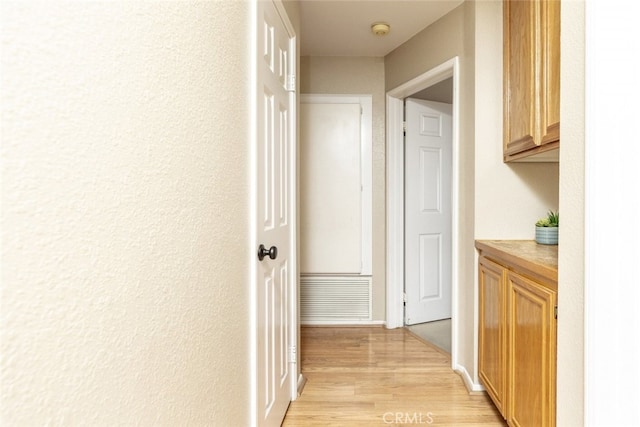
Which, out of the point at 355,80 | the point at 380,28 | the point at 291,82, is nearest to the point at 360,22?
the point at 380,28

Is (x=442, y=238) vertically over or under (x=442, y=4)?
under

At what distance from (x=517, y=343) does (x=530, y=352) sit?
0.42 feet

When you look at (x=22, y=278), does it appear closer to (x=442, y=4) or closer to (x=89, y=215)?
(x=89, y=215)

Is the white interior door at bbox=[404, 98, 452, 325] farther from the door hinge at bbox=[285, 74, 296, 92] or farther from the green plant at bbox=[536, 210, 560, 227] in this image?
the door hinge at bbox=[285, 74, 296, 92]

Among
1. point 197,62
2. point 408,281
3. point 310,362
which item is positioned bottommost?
point 310,362

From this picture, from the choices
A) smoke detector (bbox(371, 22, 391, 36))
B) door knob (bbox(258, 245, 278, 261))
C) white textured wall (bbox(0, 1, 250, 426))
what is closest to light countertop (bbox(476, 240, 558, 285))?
door knob (bbox(258, 245, 278, 261))

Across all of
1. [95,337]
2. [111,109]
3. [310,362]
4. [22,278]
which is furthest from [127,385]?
[310,362]

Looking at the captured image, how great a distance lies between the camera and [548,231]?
203 cm

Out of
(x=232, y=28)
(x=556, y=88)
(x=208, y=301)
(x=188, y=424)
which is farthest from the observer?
(x=556, y=88)

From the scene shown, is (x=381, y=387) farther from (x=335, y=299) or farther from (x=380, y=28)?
(x=380, y=28)

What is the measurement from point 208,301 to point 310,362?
1.89 m

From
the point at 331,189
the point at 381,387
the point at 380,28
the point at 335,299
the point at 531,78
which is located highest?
the point at 380,28

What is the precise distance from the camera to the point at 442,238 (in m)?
3.64
